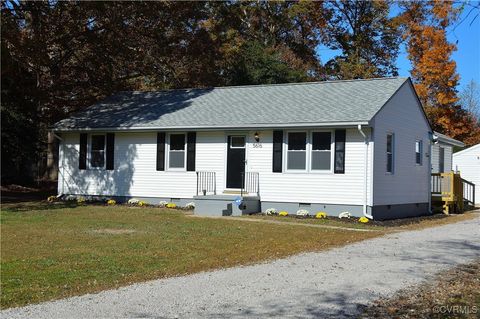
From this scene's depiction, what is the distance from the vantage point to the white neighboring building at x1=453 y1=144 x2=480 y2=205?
30.3 meters

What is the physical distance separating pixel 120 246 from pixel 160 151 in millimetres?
10396

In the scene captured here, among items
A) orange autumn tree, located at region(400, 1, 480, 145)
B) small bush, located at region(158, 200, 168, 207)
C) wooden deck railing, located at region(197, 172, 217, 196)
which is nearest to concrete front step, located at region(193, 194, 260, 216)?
wooden deck railing, located at region(197, 172, 217, 196)

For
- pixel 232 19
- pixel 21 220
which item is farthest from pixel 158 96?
pixel 232 19

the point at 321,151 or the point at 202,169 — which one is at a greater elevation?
the point at 321,151

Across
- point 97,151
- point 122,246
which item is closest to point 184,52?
point 97,151

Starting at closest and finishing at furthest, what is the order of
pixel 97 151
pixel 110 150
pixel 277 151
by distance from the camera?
pixel 277 151 < pixel 110 150 < pixel 97 151

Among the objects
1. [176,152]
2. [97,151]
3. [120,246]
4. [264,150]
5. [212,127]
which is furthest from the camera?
[97,151]

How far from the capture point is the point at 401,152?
19906mm

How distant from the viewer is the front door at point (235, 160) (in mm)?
19578

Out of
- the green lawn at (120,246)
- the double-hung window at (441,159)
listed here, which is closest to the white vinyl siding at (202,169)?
the green lawn at (120,246)

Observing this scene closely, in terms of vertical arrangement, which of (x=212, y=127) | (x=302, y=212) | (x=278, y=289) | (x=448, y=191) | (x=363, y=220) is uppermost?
(x=212, y=127)

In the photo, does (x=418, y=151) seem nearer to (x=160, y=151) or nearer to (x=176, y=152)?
(x=176, y=152)

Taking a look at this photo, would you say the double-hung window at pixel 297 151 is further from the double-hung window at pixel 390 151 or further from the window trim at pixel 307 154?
the double-hung window at pixel 390 151

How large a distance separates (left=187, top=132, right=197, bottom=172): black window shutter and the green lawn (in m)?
3.08
